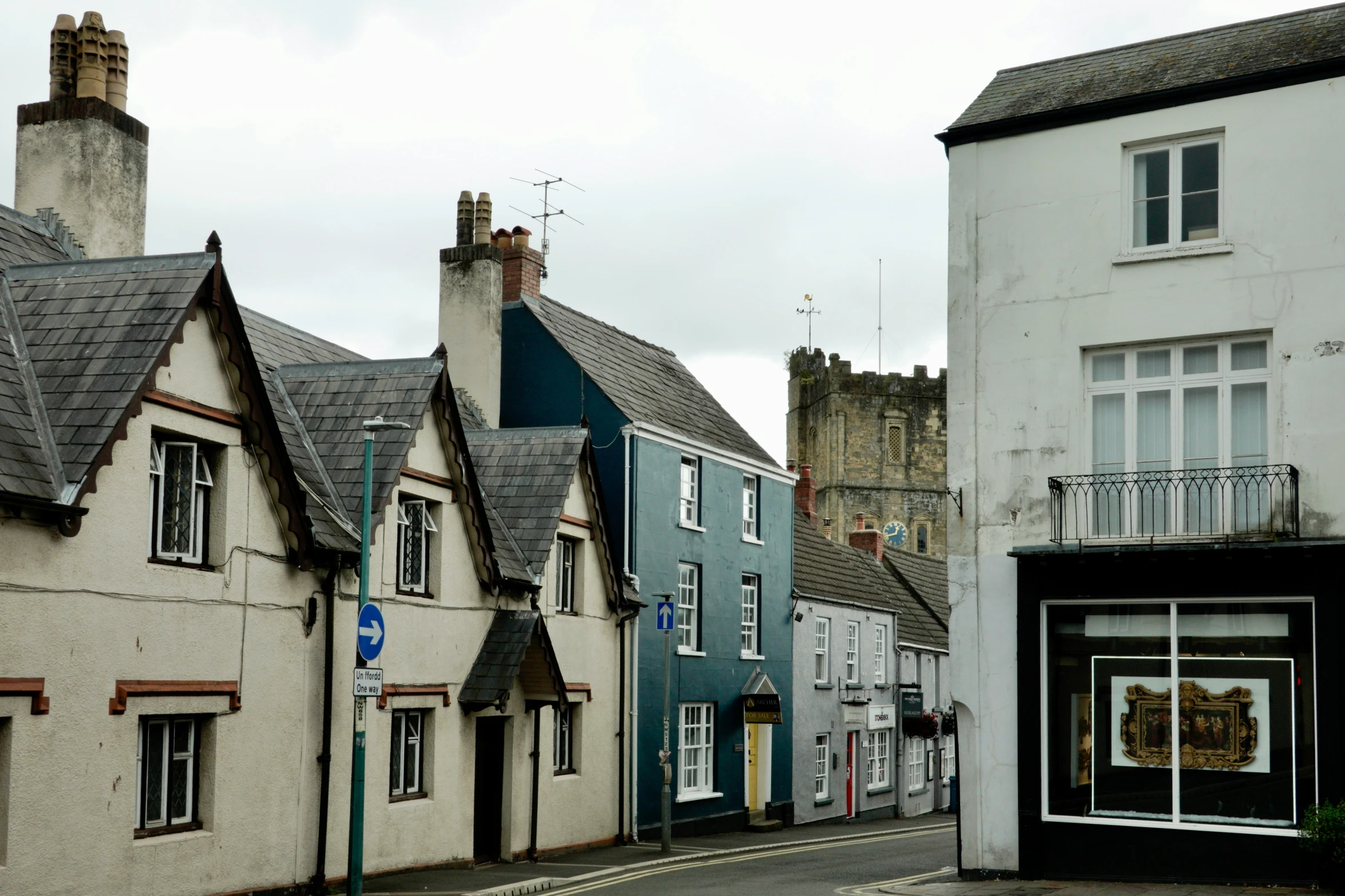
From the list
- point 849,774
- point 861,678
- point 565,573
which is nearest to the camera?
point 565,573

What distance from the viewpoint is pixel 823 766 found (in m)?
37.7

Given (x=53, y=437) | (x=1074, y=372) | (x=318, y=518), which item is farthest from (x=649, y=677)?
(x=53, y=437)

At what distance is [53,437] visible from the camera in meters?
15.0

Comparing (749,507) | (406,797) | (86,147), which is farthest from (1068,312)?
(749,507)

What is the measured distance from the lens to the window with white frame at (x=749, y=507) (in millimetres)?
33281

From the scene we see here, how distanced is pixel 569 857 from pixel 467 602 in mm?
5118

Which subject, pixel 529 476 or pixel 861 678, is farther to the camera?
pixel 861 678

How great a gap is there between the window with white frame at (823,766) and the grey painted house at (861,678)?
30 millimetres

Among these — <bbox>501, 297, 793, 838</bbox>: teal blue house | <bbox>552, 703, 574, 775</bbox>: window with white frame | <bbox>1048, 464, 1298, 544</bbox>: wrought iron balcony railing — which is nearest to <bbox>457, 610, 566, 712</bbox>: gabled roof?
<bbox>552, 703, 574, 775</bbox>: window with white frame

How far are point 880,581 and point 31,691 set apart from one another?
35126 millimetres

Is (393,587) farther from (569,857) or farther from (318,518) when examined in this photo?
(569,857)

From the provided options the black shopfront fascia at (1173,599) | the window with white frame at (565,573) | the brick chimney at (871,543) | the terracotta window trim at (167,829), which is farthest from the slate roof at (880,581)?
the terracotta window trim at (167,829)

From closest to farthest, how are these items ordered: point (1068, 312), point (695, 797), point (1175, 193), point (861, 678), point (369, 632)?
point (369, 632) < point (1175, 193) < point (1068, 312) < point (695, 797) < point (861, 678)

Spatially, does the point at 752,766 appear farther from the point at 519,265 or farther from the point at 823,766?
the point at 519,265
